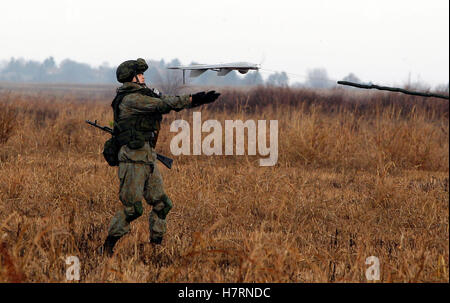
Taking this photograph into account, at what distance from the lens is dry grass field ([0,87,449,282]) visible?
3752mm

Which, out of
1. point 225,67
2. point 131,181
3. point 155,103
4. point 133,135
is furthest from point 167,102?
point 131,181

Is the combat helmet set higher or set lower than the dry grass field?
higher

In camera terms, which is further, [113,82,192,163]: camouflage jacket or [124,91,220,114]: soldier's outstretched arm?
[113,82,192,163]: camouflage jacket

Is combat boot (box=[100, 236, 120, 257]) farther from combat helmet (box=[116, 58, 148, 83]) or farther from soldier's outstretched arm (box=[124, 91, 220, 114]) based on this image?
combat helmet (box=[116, 58, 148, 83])

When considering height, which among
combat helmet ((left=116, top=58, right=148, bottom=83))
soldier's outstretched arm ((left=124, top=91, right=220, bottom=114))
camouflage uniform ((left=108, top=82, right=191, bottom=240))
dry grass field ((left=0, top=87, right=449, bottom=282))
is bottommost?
dry grass field ((left=0, top=87, right=449, bottom=282))

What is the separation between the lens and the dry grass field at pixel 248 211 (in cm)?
375

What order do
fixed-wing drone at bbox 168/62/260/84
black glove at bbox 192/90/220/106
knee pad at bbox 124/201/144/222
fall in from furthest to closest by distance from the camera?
knee pad at bbox 124/201/144/222
fixed-wing drone at bbox 168/62/260/84
black glove at bbox 192/90/220/106

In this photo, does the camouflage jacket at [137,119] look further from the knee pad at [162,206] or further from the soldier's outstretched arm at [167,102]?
the knee pad at [162,206]

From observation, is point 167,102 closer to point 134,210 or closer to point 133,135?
point 133,135

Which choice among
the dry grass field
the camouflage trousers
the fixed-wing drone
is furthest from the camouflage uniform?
the fixed-wing drone

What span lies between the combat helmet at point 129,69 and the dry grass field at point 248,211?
120cm

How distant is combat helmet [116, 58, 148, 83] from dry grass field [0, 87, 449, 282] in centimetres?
120

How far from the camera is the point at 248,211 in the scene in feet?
19.4
